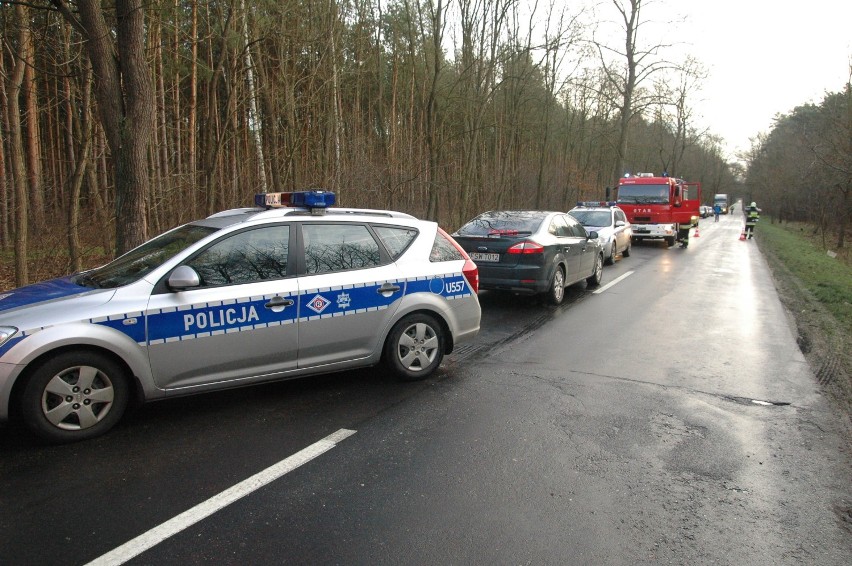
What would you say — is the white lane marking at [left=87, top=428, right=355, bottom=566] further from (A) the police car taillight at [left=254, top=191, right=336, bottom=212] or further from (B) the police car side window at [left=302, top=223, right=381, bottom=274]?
(A) the police car taillight at [left=254, top=191, right=336, bottom=212]

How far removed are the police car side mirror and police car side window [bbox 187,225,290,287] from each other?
0.20 metres

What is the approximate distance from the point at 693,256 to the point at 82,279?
750 inches

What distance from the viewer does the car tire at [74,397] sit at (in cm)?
374

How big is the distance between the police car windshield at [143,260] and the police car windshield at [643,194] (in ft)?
68.6

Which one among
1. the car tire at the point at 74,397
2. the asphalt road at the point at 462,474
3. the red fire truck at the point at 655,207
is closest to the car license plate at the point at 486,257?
the asphalt road at the point at 462,474

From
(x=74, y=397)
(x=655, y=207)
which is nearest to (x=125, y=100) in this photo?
(x=74, y=397)

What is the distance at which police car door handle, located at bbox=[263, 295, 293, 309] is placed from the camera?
4535mm

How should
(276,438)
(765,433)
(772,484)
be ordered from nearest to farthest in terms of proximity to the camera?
(772,484) < (276,438) < (765,433)

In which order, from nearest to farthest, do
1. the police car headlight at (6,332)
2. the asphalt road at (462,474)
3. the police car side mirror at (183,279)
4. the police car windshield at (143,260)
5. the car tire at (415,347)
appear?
the asphalt road at (462,474) → the police car headlight at (6,332) → the police car side mirror at (183,279) → the police car windshield at (143,260) → the car tire at (415,347)

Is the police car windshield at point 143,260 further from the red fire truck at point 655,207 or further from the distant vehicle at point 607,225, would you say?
the red fire truck at point 655,207

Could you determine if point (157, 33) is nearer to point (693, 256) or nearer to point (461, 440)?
point (461, 440)

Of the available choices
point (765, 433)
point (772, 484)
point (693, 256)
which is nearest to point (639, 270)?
point (693, 256)

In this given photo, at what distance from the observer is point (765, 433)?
176 inches

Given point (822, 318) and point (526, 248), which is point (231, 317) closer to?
point (526, 248)
